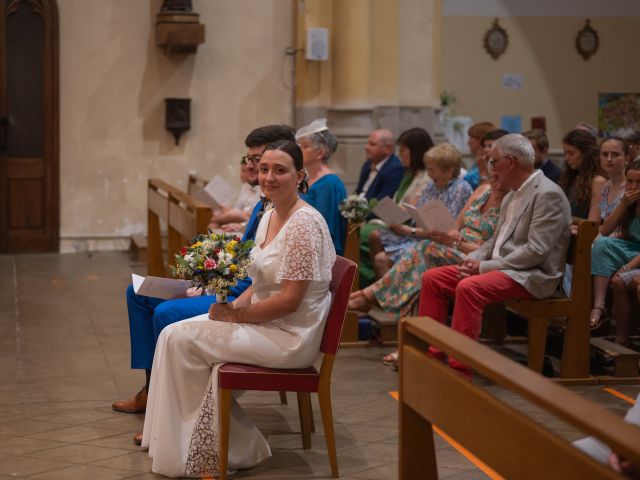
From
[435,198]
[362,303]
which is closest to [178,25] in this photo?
[435,198]

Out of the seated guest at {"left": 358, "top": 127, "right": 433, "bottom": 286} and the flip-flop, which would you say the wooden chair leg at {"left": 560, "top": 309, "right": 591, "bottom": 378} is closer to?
the flip-flop

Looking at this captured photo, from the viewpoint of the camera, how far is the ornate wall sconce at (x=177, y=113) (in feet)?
34.8

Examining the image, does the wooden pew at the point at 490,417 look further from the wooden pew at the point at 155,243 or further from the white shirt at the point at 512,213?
the wooden pew at the point at 155,243

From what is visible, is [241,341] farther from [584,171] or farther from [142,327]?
[584,171]

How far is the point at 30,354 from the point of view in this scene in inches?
243

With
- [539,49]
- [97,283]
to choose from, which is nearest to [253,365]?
[97,283]

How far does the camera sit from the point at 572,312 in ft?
18.1

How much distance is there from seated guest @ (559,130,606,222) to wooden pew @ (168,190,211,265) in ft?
7.43

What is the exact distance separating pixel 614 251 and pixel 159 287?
8.94 feet

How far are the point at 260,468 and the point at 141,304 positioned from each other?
0.98 m

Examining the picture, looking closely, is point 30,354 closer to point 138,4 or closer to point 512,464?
point 512,464

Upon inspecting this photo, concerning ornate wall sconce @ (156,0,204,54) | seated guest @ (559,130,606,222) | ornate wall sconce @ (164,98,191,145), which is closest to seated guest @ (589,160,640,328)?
seated guest @ (559,130,606,222)

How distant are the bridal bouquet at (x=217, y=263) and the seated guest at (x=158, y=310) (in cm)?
44

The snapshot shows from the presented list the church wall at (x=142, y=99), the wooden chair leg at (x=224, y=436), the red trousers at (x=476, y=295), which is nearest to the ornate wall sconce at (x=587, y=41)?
the church wall at (x=142, y=99)
